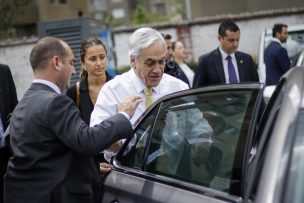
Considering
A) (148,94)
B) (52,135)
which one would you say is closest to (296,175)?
(52,135)

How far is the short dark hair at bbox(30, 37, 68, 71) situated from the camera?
3025 mm

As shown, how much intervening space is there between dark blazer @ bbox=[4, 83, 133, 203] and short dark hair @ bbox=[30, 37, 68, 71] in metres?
0.12

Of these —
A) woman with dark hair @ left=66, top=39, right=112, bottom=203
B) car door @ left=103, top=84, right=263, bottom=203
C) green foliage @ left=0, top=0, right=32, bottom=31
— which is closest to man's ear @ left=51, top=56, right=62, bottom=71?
car door @ left=103, top=84, right=263, bottom=203

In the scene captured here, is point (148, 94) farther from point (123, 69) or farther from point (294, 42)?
point (123, 69)

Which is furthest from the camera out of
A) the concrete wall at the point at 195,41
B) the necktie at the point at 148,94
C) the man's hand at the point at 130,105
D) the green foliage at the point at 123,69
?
the green foliage at the point at 123,69

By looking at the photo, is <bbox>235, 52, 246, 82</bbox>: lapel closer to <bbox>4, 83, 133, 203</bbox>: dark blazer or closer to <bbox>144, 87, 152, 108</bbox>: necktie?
<bbox>144, 87, 152, 108</bbox>: necktie

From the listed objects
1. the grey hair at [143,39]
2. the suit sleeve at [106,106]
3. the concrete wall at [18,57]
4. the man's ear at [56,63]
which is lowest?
the concrete wall at [18,57]

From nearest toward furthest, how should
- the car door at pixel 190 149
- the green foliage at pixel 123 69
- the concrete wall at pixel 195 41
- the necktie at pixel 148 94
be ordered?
the car door at pixel 190 149
the necktie at pixel 148 94
the concrete wall at pixel 195 41
the green foliage at pixel 123 69

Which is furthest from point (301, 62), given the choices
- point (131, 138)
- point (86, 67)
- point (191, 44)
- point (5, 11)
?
point (5, 11)

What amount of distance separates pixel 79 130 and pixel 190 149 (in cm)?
56

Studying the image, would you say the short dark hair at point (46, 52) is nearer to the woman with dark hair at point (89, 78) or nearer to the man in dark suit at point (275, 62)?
the woman with dark hair at point (89, 78)

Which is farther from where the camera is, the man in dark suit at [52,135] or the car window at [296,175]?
the man in dark suit at [52,135]

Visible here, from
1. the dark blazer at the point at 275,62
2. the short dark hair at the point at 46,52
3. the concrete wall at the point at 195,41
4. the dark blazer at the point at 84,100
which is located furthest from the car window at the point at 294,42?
the short dark hair at the point at 46,52

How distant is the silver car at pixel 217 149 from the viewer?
75.6 inches
